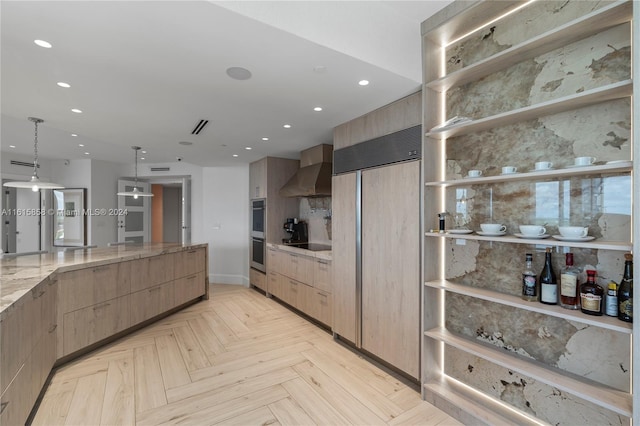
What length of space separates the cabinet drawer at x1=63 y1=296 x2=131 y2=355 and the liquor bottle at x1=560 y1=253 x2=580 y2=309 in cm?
386

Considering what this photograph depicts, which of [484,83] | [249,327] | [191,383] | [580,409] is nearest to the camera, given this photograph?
[580,409]

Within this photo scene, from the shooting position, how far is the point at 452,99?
2.22 meters

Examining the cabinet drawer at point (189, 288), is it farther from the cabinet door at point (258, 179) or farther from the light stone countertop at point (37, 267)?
the cabinet door at point (258, 179)

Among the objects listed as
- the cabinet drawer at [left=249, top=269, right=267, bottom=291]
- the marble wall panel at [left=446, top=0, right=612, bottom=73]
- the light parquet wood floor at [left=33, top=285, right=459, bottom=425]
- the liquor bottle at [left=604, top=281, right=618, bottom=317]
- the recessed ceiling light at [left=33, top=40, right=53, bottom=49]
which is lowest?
the light parquet wood floor at [left=33, top=285, right=459, bottom=425]

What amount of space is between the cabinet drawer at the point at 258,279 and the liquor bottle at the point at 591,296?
13.9ft

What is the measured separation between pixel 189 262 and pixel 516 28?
4.53m

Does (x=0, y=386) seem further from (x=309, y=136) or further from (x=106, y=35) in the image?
(x=309, y=136)

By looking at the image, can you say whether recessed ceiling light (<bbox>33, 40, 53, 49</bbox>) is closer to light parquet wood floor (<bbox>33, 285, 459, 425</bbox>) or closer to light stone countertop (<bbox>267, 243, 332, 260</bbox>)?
light parquet wood floor (<bbox>33, 285, 459, 425</bbox>)

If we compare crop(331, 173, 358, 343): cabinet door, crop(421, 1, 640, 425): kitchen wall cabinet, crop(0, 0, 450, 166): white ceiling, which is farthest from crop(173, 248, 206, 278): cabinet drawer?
crop(421, 1, 640, 425): kitchen wall cabinet

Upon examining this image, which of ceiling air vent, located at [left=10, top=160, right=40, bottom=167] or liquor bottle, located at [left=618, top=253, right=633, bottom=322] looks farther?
ceiling air vent, located at [left=10, top=160, right=40, bottom=167]

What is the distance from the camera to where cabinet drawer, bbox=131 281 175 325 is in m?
3.31

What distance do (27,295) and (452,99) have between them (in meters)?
3.24

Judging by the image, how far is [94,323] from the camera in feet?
9.28

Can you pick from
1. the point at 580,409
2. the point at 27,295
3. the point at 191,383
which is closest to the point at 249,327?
the point at 191,383
